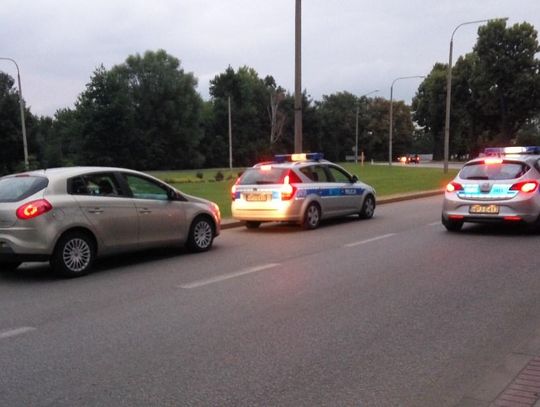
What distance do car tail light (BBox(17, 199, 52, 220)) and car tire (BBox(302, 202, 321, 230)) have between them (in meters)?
6.26

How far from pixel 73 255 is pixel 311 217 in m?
6.20

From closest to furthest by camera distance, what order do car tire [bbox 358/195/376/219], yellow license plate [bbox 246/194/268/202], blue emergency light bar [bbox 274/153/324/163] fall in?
yellow license plate [bbox 246/194/268/202]
blue emergency light bar [bbox 274/153/324/163]
car tire [bbox 358/195/376/219]

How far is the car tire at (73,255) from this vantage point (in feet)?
26.9

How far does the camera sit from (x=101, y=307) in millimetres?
6691

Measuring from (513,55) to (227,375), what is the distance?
232 feet

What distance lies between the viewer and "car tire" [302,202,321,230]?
13272mm

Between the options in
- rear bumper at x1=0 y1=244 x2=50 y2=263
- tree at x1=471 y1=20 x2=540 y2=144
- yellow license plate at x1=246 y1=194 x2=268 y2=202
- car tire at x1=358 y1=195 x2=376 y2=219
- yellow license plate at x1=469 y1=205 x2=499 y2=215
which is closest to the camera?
rear bumper at x1=0 y1=244 x2=50 y2=263

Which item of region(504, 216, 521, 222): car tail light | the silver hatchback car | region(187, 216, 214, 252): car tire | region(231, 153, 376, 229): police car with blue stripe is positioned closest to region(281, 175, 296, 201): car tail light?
region(231, 153, 376, 229): police car with blue stripe

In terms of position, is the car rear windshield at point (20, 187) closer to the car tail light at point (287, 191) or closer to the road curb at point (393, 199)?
the car tail light at point (287, 191)

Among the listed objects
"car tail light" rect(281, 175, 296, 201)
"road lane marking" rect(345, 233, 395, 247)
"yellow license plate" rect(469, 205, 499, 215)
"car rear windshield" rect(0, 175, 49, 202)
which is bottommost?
"road lane marking" rect(345, 233, 395, 247)

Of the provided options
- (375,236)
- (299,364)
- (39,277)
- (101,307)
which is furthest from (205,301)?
(375,236)

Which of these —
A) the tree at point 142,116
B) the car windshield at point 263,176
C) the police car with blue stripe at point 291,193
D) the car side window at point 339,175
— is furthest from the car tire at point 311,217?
the tree at point 142,116

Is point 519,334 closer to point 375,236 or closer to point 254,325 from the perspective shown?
point 254,325

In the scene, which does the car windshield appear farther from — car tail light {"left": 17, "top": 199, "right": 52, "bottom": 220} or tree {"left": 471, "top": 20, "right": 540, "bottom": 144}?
tree {"left": 471, "top": 20, "right": 540, "bottom": 144}
